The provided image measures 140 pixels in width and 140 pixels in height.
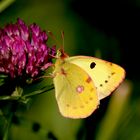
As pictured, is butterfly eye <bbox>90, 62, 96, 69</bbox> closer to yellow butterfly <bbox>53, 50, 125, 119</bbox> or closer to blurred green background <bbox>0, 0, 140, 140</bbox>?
yellow butterfly <bbox>53, 50, 125, 119</bbox>

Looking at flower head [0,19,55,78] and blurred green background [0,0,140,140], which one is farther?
blurred green background [0,0,140,140]

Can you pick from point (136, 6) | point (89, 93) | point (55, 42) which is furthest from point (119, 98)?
point (136, 6)

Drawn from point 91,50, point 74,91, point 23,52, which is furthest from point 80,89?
point 91,50

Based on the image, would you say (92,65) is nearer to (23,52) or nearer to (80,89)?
(80,89)

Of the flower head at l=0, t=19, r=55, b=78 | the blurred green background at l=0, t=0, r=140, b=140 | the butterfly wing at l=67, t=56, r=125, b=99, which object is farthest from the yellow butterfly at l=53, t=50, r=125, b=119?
the blurred green background at l=0, t=0, r=140, b=140

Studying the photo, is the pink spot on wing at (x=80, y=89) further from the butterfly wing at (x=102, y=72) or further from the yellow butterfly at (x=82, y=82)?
the butterfly wing at (x=102, y=72)
